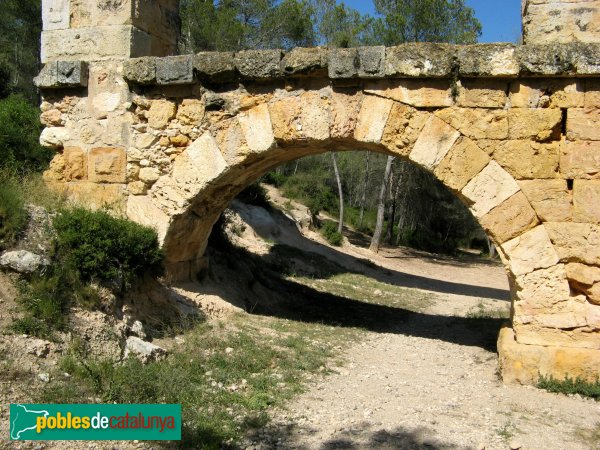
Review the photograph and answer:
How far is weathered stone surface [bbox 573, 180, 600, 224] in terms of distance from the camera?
4.85 meters

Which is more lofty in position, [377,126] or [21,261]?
[377,126]

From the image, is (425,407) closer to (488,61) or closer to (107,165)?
(488,61)

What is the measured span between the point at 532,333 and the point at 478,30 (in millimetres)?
17269

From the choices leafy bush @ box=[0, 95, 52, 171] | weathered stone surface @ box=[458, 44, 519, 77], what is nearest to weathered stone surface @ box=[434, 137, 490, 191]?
weathered stone surface @ box=[458, 44, 519, 77]

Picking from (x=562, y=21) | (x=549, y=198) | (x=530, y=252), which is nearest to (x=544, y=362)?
(x=530, y=252)

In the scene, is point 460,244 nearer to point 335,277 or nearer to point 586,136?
point 335,277

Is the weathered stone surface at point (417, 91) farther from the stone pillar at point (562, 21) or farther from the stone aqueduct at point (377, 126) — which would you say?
the stone pillar at point (562, 21)

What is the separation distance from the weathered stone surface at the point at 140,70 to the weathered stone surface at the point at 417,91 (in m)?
2.29

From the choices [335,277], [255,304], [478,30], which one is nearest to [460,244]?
[478,30]

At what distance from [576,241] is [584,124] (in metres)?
1.01

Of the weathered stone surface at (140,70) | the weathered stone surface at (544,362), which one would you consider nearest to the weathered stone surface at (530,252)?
the weathered stone surface at (544,362)

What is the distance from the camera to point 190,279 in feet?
23.1

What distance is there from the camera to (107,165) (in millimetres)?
6348

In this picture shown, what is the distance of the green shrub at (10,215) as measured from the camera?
482 centimetres
